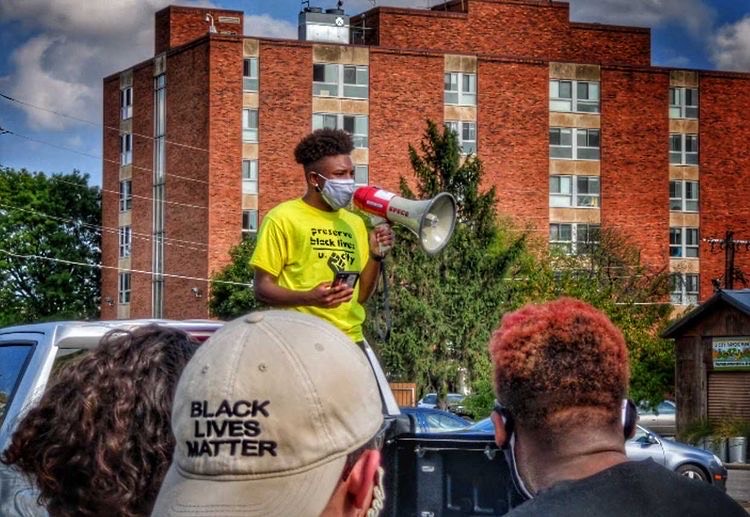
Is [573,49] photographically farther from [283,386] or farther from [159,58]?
[283,386]

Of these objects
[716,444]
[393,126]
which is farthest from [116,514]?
[393,126]

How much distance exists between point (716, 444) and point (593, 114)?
53.2 metres

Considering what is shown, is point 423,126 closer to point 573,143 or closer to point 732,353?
point 573,143

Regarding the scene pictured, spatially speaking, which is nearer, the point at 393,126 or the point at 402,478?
the point at 402,478

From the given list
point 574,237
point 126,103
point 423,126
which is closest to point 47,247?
point 126,103

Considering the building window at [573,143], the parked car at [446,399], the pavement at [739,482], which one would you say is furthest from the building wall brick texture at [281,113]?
the pavement at [739,482]

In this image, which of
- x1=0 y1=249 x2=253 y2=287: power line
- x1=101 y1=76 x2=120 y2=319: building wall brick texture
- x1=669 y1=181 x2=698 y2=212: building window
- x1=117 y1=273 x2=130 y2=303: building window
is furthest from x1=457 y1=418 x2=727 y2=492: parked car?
x1=101 y1=76 x2=120 y2=319: building wall brick texture

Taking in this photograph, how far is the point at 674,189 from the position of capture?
94.3 metres

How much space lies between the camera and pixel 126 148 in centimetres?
9650

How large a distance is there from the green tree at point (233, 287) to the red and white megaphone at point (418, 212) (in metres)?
73.7

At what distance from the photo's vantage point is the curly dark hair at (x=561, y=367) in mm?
4277

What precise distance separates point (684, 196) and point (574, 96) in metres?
8.60

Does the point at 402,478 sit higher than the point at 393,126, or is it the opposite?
the point at 393,126

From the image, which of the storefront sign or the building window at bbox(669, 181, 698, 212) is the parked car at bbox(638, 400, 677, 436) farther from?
the building window at bbox(669, 181, 698, 212)
